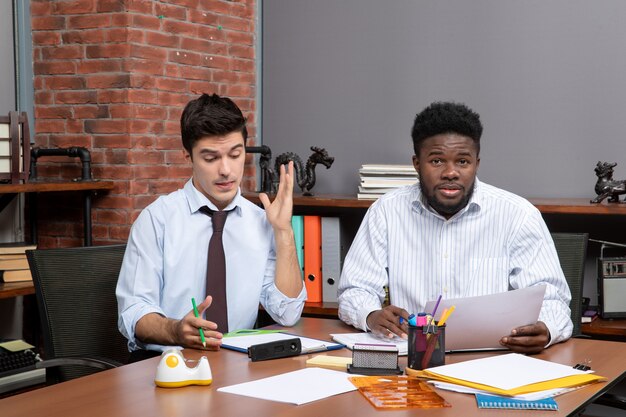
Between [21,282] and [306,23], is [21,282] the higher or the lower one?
the lower one

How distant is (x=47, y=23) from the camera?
12.4 feet

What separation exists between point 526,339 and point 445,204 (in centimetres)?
59

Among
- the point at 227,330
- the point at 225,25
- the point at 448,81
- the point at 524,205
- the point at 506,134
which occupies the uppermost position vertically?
the point at 225,25

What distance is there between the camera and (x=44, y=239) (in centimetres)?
387

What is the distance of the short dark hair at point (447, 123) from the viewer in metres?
2.62

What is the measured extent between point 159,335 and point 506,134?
1.97 meters

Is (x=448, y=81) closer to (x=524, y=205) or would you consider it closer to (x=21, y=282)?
(x=524, y=205)

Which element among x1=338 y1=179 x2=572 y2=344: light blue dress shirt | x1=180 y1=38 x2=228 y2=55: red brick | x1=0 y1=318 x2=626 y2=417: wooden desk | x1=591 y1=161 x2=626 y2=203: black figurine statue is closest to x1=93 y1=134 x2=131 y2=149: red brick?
x1=180 y1=38 x2=228 y2=55: red brick

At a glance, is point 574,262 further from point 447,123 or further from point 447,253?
point 447,123

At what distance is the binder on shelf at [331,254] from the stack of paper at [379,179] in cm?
18

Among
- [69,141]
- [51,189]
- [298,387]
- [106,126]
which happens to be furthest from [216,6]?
[298,387]

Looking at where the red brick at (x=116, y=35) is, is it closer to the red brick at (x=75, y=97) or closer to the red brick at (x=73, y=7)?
the red brick at (x=73, y=7)

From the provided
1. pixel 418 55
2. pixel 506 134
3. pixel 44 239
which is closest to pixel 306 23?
pixel 418 55

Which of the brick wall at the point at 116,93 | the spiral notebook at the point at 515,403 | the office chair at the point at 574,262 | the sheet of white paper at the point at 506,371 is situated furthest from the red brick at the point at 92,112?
the spiral notebook at the point at 515,403
